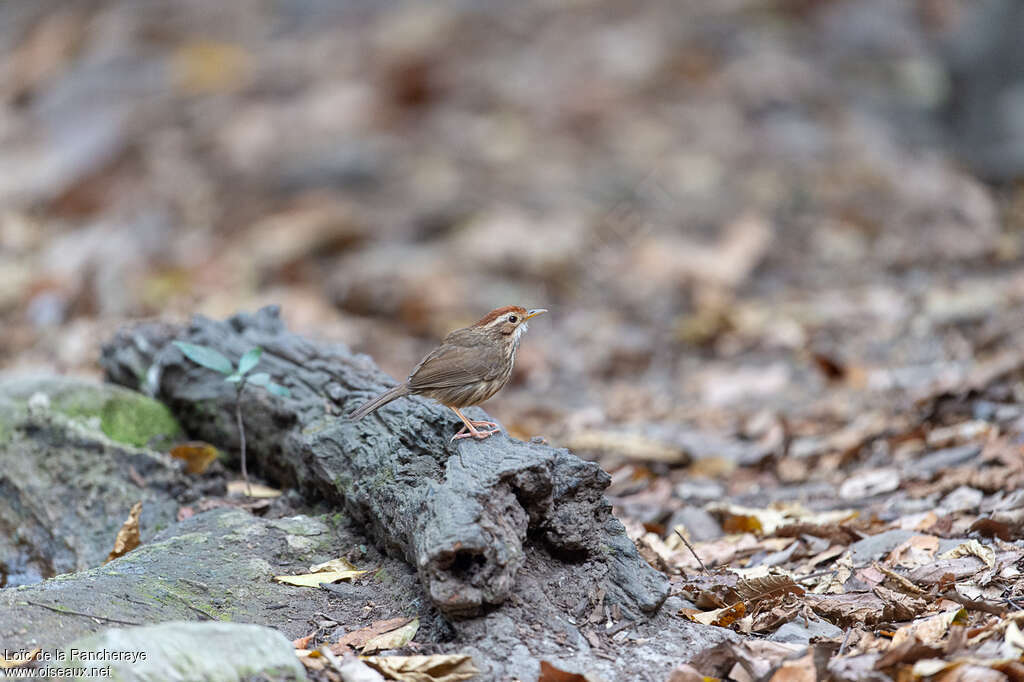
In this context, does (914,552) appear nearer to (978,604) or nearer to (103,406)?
(978,604)

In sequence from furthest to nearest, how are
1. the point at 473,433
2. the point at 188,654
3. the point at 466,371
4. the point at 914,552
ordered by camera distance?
the point at 466,371 < the point at 914,552 < the point at 473,433 < the point at 188,654

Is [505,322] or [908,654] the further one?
[505,322]

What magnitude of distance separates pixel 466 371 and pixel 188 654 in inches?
68.2

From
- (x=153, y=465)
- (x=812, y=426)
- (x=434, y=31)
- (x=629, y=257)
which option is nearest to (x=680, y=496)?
(x=812, y=426)

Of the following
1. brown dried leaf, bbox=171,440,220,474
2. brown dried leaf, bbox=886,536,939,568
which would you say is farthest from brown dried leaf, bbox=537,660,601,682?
brown dried leaf, bbox=171,440,220,474

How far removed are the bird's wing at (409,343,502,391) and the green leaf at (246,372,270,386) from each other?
2.13ft

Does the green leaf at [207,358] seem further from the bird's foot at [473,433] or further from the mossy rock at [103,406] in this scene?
the bird's foot at [473,433]

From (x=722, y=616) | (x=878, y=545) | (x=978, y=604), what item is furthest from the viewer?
(x=878, y=545)

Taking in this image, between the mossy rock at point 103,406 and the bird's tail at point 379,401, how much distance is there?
1.38 metres

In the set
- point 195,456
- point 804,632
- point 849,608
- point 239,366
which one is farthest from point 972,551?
point 195,456

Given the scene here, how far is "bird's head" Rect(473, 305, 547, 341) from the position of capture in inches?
174

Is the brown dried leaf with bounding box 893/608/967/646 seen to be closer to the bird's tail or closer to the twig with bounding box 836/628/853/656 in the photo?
the twig with bounding box 836/628/853/656

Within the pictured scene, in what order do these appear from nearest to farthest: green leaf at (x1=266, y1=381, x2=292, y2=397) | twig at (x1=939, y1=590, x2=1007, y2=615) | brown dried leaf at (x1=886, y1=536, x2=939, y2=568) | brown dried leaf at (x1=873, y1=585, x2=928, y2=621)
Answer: twig at (x1=939, y1=590, x2=1007, y2=615), brown dried leaf at (x1=873, y1=585, x2=928, y2=621), brown dried leaf at (x1=886, y1=536, x2=939, y2=568), green leaf at (x1=266, y1=381, x2=292, y2=397)

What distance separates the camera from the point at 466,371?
4.04m
